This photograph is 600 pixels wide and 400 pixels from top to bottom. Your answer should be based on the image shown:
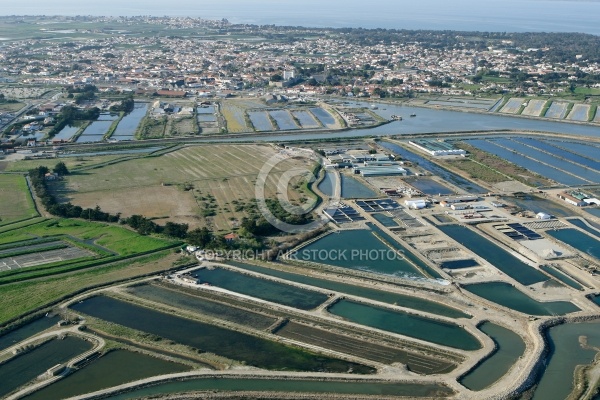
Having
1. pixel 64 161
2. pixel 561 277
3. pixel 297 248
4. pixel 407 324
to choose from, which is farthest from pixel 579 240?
pixel 64 161

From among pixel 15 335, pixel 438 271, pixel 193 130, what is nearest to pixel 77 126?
pixel 193 130

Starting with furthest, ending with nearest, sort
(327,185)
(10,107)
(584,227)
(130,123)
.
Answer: (10,107)
(130,123)
(327,185)
(584,227)

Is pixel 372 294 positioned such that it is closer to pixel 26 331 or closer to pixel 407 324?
pixel 407 324

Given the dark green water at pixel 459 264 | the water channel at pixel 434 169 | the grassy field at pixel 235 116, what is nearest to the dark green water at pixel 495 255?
the dark green water at pixel 459 264

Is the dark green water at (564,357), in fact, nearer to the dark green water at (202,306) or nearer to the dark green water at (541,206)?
the dark green water at (202,306)

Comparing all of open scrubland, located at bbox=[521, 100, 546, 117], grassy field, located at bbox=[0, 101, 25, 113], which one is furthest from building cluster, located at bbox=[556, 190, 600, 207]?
grassy field, located at bbox=[0, 101, 25, 113]

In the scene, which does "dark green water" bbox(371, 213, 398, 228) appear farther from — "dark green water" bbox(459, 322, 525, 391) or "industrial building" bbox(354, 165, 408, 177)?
"dark green water" bbox(459, 322, 525, 391)

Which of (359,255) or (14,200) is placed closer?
(359,255)
